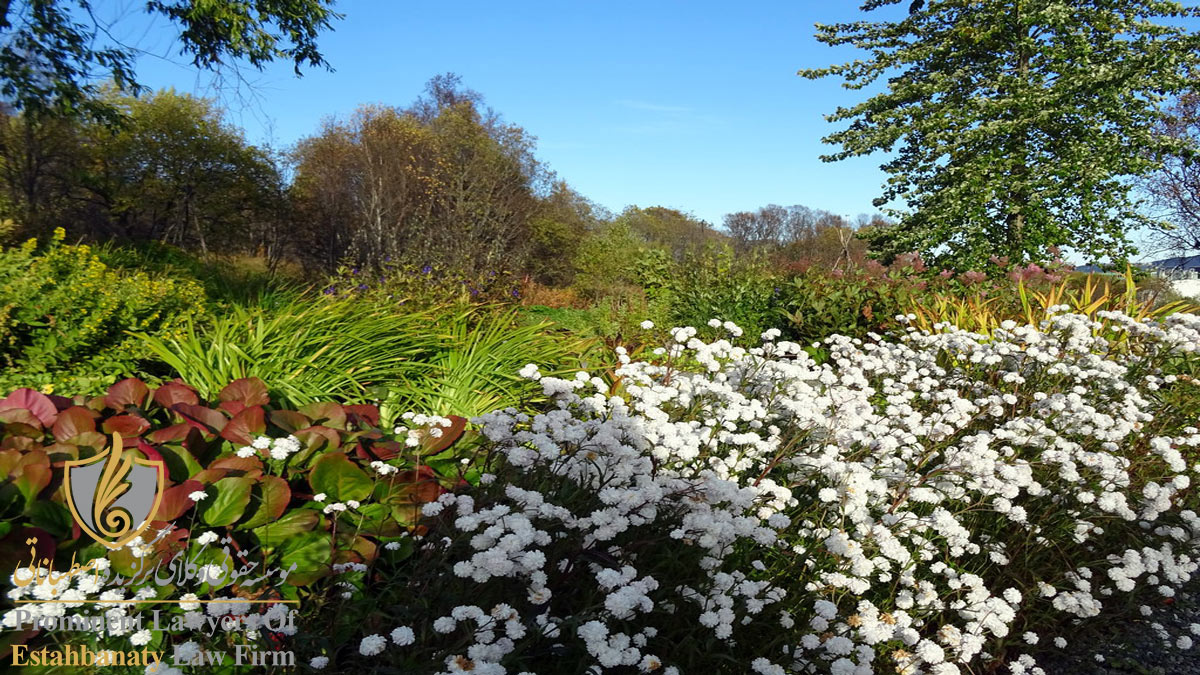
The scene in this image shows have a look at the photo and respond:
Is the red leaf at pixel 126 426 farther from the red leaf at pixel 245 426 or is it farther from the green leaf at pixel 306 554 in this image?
the green leaf at pixel 306 554

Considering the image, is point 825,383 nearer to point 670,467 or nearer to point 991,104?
point 670,467

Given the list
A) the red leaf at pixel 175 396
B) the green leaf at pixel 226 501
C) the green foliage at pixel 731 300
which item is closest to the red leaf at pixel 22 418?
the red leaf at pixel 175 396

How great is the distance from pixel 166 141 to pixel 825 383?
17.1 m

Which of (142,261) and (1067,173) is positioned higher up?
(1067,173)

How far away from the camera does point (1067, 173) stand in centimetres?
1559

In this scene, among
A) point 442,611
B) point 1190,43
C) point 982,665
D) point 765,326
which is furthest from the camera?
point 1190,43

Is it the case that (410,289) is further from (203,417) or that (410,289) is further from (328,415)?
(203,417)

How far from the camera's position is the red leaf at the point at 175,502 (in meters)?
2.08

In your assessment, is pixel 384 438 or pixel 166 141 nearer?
pixel 384 438

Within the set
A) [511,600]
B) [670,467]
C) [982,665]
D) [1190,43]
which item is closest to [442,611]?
[511,600]

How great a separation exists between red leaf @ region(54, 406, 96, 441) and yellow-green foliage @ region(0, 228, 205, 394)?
239 centimetres

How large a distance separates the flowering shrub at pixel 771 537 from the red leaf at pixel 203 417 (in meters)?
0.95

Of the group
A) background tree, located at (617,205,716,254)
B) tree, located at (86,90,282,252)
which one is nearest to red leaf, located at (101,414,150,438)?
tree, located at (86,90,282,252)

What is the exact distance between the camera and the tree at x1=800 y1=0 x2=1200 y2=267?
15.6 meters
